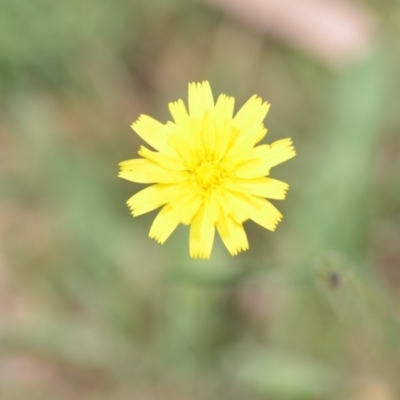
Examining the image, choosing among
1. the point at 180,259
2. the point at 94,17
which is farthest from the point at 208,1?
the point at 180,259

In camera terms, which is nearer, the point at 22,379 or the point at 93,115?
the point at 22,379

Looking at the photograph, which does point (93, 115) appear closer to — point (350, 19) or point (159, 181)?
point (350, 19)

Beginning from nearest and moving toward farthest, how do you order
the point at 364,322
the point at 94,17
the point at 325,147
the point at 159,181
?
1. the point at 159,181
2. the point at 364,322
3. the point at 325,147
4. the point at 94,17

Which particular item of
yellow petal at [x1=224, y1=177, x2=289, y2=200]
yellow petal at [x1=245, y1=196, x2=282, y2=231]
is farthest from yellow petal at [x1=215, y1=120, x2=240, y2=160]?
yellow petal at [x1=245, y1=196, x2=282, y2=231]

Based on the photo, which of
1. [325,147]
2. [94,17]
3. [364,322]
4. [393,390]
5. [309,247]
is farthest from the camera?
[94,17]

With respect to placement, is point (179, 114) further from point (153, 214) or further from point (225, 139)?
point (153, 214)

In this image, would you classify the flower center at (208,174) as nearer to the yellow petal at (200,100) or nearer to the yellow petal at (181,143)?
the yellow petal at (181,143)

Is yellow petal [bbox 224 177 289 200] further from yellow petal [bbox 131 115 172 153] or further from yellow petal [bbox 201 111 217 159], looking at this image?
yellow petal [bbox 131 115 172 153]
